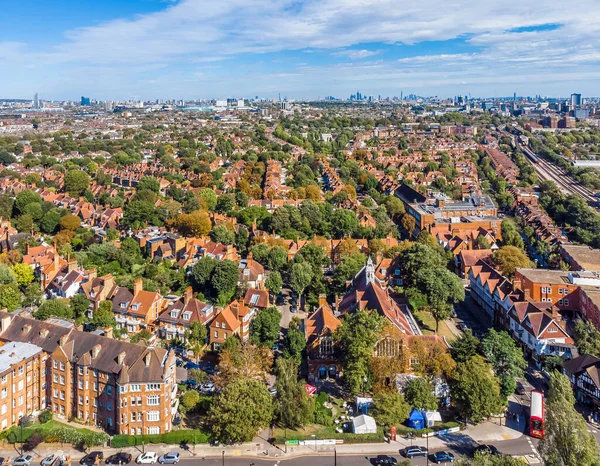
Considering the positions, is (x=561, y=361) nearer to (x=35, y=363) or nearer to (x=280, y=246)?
(x=280, y=246)

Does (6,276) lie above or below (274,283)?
above

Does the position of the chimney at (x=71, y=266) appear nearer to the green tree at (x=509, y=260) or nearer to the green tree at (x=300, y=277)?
the green tree at (x=300, y=277)

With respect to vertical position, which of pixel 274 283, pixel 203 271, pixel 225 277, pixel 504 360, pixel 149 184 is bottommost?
pixel 504 360

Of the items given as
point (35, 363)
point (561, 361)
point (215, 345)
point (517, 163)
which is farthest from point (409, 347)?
point (517, 163)

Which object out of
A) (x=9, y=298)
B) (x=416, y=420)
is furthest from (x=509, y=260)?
(x=9, y=298)

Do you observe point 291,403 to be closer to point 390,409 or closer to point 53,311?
point 390,409


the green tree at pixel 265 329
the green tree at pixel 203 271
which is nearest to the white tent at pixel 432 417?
the green tree at pixel 265 329

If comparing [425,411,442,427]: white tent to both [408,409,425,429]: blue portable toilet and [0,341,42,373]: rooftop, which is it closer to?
[408,409,425,429]: blue portable toilet
